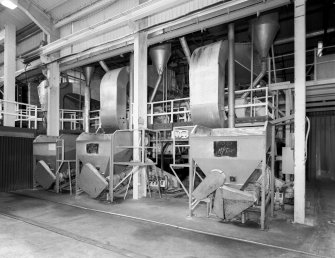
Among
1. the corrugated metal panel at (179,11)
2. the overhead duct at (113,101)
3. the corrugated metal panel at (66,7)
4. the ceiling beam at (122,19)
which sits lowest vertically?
the overhead duct at (113,101)

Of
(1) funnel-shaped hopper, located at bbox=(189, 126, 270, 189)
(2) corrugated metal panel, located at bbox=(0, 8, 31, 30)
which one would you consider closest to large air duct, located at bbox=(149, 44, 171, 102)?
(1) funnel-shaped hopper, located at bbox=(189, 126, 270, 189)

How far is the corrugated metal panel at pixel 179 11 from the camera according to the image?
644 cm

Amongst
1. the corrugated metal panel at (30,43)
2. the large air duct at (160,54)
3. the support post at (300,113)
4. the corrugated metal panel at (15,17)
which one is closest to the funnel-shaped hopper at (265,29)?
the support post at (300,113)

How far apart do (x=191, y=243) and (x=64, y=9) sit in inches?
364

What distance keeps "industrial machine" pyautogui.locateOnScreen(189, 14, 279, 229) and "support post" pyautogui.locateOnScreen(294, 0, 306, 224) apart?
1.81ft

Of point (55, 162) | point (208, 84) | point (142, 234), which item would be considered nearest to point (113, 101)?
point (55, 162)

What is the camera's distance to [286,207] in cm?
599

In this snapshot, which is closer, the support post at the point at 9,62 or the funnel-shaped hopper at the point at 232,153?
the funnel-shaped hopper at the point at 232,153

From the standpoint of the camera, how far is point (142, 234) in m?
4.11

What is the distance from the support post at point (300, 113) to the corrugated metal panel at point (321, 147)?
820cm

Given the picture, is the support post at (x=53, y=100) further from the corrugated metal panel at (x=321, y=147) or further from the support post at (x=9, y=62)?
the corrugated metal panel at (x=321, y=147)

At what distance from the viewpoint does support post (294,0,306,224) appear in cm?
474

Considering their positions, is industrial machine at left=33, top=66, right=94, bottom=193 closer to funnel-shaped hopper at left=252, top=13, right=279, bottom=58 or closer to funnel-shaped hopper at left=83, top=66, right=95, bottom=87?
funnel-shaped hopper at left=83, top=66, right=95, bottom=87

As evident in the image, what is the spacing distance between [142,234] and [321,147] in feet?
36.7
